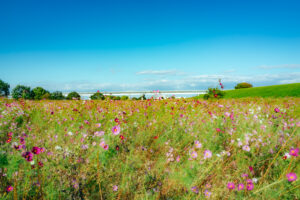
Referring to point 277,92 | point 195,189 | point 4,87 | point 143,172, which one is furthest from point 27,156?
point 4,87

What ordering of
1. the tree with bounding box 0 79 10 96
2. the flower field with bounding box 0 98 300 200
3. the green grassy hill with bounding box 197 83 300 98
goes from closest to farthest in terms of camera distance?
the flower field with bounding box 0 98 300 200
the green grassy hill with bounding box 197 83 300 98
the tree with bounding box 0 79 10 96

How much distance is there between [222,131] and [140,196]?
6.83 ft

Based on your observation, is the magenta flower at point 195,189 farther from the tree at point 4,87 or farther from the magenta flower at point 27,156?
the tree at point 4,87

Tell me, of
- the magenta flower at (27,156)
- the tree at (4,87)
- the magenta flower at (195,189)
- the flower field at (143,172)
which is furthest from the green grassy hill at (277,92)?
the tree at (4,87)

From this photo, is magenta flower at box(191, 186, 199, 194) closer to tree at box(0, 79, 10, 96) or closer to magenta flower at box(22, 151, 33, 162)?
magenta flower at box(22, 151, 33, 162)

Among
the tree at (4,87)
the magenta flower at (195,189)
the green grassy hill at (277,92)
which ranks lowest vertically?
the magenta flower at (195,189)

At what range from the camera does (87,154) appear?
2.06 meters

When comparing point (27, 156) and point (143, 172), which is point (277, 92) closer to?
point (143, 172)

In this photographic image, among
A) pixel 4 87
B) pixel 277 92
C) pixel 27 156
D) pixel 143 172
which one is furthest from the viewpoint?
pixel 4 87

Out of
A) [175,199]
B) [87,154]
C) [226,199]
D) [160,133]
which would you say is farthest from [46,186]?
[160,133]

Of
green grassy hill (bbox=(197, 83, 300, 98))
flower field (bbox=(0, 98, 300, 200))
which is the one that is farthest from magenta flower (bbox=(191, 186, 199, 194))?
green grassy hill (bbox=(197, 83, 300, 98))

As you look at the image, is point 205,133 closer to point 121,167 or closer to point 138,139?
point 138,139

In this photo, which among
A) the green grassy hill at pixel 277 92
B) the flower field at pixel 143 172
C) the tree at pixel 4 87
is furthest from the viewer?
the tree at pixel 4 87

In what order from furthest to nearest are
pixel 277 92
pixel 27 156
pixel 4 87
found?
pixel 4 87, pixel 277 92, pixel 27 156
